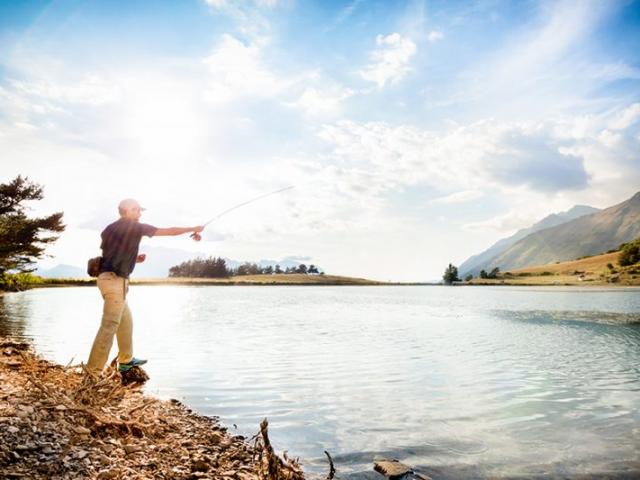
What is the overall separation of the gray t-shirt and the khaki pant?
0.19 m

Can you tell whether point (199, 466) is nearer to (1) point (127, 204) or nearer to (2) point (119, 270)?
(2) point (119, 270)

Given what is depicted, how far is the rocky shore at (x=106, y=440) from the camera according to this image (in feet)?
15.2

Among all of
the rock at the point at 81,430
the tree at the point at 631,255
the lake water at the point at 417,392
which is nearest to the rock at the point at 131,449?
the rock at the point at 81,430

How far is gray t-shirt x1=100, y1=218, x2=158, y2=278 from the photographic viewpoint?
906cm

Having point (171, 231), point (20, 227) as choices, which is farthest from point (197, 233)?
point (20, 227)

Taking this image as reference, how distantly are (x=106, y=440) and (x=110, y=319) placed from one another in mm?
3706

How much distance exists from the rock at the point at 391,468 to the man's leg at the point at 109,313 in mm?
5630

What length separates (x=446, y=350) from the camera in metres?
17.7

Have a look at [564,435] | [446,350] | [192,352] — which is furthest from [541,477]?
[192,352]

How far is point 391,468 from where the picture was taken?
20.0 feet

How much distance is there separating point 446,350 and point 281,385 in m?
8.81

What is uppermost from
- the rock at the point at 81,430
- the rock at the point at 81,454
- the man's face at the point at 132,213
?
the man's face at the point at 132,213

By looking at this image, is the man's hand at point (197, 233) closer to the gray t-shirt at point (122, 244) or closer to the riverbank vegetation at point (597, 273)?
the gray t-shirt at point (122, 244)

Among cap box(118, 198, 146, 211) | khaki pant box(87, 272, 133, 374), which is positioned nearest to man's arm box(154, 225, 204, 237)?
cap box(118, 198, 146, 211)
